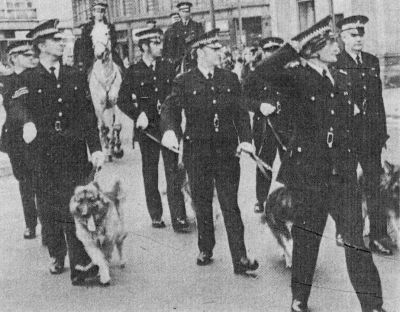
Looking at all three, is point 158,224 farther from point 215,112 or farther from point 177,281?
point 215,112

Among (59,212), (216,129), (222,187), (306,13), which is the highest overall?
(306,13)

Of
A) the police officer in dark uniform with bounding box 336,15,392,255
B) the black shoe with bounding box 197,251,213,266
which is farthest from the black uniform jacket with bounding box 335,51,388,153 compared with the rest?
the black shoe with bounding box 197,251,213,266

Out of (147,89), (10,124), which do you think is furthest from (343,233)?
(10,124)

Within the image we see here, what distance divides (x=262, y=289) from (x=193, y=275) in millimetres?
714

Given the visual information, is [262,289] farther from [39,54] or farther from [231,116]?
[39,54]

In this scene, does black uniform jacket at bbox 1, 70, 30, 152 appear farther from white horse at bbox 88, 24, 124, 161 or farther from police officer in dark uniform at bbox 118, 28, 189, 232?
white horse at bbox 88, 24, 124, 161

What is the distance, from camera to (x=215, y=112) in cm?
566

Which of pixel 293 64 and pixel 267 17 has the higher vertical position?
pixel 267 17

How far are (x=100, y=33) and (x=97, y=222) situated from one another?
5605 mm

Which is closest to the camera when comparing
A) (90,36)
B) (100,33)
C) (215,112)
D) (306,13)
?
(215,112)

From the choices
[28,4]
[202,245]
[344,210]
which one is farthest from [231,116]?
[28,4]

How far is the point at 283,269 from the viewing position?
575cm

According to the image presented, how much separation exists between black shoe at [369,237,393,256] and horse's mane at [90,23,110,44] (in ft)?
19.9

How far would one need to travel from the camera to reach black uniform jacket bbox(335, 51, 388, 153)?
566 centimetres
